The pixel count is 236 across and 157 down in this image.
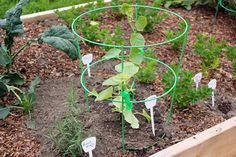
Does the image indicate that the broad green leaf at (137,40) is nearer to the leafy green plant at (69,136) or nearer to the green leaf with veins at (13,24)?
the leafy green plant at (69,136)

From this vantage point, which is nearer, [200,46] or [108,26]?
[200,46]

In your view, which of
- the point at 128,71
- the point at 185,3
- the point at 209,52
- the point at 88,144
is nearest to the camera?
the point at 88,144

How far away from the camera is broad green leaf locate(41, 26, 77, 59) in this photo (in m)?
2.63

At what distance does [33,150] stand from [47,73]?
77cm

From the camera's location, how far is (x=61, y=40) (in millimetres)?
2668

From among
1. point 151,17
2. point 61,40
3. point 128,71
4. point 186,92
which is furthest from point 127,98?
point 151,17

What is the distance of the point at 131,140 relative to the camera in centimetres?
245

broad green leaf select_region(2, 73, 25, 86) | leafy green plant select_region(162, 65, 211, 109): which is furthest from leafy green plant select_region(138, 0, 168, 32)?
broad green leaf select_region(2, 73, 25, 86)

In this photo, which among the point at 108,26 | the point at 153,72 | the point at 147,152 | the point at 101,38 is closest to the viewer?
the point at 147,152

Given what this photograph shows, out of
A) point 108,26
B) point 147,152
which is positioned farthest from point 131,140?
point 108,26

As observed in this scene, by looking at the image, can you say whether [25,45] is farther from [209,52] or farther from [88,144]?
[209,52]

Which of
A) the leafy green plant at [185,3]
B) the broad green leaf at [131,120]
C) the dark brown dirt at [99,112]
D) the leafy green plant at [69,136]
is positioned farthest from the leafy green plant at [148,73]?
the leafy green plant at [185,3]

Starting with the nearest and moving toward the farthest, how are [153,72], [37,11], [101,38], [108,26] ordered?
[153,72], [101,38], [108,26], [37,11]

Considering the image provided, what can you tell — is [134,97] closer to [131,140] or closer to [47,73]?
[131,140]
